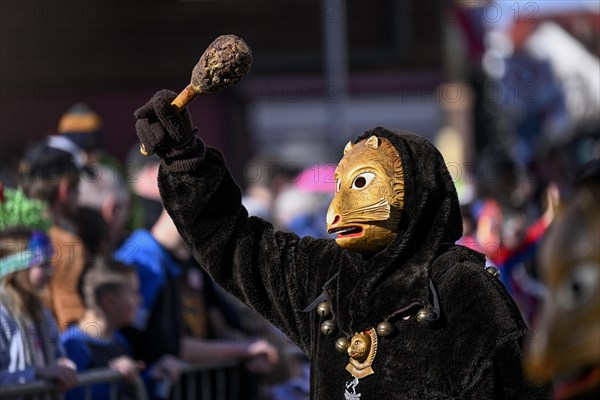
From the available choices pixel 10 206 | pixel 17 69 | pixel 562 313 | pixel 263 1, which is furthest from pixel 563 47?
pixel 562 313

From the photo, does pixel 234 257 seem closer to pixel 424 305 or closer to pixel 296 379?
pixel 424 305

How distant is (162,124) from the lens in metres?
3.20

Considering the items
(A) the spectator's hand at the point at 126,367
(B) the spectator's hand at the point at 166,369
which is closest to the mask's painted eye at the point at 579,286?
(A) the spectator's hand at the point at 126,367

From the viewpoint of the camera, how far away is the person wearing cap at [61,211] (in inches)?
211

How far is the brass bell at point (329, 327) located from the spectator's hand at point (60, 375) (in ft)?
5.90

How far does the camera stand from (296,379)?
6.41m

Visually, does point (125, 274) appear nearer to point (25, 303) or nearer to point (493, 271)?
point (25, 303)

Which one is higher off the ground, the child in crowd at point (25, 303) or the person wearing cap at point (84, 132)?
the person wearing cap at point (84, 132)

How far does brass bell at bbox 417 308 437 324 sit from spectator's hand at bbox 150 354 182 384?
2529 millimetres

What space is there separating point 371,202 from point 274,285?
0.43 meters

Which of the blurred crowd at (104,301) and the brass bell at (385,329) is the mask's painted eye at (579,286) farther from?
the blurred crowd at (104,301)

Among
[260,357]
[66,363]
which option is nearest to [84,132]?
[260,357]

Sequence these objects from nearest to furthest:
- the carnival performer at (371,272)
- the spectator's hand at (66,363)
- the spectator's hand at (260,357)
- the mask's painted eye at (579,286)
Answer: the mask's painted eye at (579,286), the carnival performer at (371,272), the spectator's hand at (66,363), the spectator's hand at (260,357)

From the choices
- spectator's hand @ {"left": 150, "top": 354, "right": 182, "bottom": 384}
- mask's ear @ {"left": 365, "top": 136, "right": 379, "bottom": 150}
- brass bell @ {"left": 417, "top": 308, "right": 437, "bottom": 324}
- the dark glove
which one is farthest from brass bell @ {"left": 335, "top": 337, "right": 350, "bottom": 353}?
spectator's hand @ {"left": 150, "top": 354, "right": 182, "bottom": 384}
